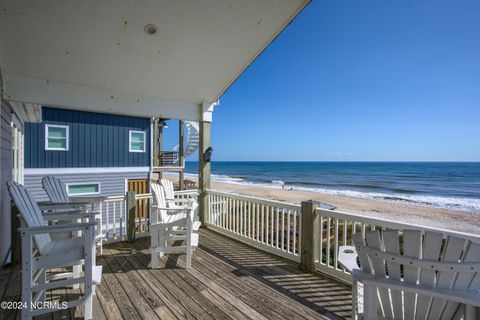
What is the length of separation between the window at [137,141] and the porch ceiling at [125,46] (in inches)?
220

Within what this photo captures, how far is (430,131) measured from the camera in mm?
28469

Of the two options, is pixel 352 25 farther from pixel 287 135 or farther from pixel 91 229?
pixel 287 135

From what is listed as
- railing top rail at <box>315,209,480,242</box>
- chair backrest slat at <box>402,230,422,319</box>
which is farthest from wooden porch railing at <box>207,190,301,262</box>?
chair backrest slat at <box>402,230,422,319</box>

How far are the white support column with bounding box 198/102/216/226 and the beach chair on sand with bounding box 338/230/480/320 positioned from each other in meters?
3.75

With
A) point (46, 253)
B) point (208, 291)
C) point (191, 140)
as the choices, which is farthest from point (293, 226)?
point (191, 140)

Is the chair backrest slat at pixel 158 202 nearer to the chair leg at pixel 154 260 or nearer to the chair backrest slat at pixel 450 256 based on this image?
the chair leg at pixel 154 260

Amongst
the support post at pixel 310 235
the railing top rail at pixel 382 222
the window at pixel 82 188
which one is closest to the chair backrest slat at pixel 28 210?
the support post at pixel 310 235

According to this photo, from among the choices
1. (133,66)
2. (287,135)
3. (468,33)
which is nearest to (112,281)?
(133,66)

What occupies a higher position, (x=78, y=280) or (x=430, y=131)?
(x=430, y=131)

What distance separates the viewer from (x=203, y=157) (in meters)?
4.82

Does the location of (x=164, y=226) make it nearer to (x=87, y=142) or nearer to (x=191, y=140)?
(x=87, y=142)

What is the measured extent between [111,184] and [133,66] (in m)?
6.54

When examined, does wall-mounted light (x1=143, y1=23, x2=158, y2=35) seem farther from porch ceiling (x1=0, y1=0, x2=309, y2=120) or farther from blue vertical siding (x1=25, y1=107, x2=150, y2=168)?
blue vertical siding (x1=25, y1=107, x2=150, y2=168)

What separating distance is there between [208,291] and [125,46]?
3058 mm
